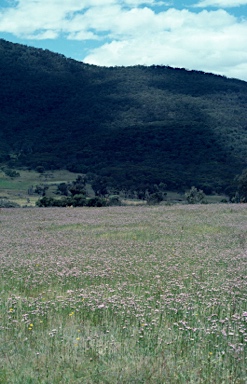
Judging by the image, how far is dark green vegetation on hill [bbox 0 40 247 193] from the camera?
300ft

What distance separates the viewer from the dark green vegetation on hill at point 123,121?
300ft

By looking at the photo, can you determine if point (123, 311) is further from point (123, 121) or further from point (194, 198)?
point (123, 121)

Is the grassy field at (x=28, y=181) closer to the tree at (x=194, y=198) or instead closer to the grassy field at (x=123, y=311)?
the tree at (x=194, y=198)

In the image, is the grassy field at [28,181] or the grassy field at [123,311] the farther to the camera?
the grassy field at [28,181]

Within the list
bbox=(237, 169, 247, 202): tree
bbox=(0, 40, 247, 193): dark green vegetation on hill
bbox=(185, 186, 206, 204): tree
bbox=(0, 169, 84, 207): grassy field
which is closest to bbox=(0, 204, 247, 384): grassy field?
bbox=(185, 186, 206, 204): tree

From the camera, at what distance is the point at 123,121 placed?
415ft

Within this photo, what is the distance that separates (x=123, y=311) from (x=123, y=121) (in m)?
120

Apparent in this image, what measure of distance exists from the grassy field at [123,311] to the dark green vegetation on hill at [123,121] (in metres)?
53.7

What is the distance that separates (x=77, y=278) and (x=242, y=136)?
333 feet


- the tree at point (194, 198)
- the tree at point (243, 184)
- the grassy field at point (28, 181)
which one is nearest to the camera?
the tree at point (194, 198)

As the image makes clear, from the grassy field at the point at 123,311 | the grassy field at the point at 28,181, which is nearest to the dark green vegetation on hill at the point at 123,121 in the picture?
the grassy field at the point at 28,181

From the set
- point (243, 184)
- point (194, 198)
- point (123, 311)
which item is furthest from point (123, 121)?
point (123, 311)

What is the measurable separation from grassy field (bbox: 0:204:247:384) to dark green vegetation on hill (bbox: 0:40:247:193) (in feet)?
176

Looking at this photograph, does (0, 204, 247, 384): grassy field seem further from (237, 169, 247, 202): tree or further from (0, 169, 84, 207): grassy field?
(0, 169, 84, 207): grassy field
